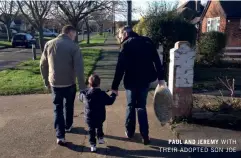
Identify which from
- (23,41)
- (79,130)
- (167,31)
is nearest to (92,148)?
(79,130)

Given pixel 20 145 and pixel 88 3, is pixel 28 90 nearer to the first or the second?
pixel 20 145

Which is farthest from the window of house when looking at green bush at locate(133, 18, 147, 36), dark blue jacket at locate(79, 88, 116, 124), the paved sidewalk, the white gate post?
dark blue jacket at locate(79, 88, 116, 124)

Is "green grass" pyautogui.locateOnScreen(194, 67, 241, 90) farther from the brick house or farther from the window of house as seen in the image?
the window of house

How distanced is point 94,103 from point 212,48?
9535 millimetres

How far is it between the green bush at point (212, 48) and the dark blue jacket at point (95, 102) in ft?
30.6

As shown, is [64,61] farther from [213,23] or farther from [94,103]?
[213,23]

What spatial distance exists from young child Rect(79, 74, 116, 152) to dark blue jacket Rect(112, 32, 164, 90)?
34cm

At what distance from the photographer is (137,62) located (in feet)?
14.5

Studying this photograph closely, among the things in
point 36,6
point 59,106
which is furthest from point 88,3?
point 59,106

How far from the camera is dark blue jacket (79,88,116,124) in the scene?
4.23 metres

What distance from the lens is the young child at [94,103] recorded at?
422 centimetres

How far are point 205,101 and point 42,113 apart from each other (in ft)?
11.0

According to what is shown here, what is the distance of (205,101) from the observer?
21.0 feet

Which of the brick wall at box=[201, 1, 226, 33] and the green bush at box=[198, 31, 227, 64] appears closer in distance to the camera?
the green bush at box=[198, 31, 227, 64]
